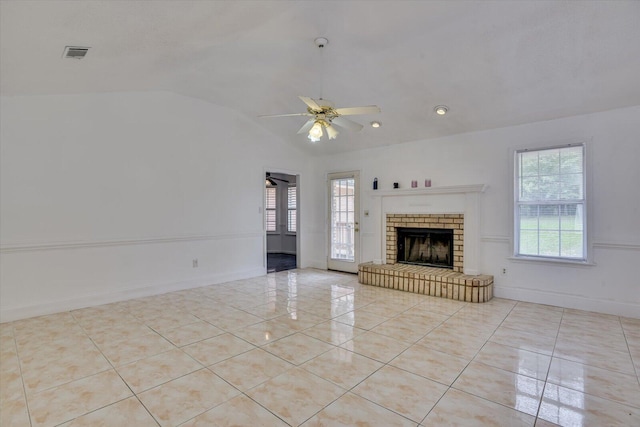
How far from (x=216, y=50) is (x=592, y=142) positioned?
4.69 m

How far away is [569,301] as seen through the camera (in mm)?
4293

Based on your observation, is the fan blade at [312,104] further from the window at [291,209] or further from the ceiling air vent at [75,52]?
the window at [291,209]

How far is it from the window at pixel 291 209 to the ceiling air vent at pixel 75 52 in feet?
22.3

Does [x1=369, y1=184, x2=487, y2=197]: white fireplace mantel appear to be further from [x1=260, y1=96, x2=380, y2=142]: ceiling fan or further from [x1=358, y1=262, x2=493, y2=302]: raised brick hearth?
[x1=260, y1=96, x2=380, y2=142]: ceiling fan

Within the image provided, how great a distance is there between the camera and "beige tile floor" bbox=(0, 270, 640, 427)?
210 centimetres

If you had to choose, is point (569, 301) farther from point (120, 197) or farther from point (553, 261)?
point (120, 197)

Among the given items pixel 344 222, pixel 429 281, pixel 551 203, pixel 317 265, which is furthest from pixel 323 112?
pixel 317 265

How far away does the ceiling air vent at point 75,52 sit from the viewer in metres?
2.98

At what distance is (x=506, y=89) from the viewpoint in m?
3.92

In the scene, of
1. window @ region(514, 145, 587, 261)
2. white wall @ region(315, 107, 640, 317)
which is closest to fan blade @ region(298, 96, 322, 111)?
white wall @ region(315, 107, 640, 317)

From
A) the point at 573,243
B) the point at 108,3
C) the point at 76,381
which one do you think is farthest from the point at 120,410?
the point at 573,243

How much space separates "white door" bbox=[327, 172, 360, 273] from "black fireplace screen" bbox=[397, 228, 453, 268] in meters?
0.97

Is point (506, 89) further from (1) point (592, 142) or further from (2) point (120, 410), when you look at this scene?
(2) point (120, 410)

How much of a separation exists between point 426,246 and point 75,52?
211 inches
